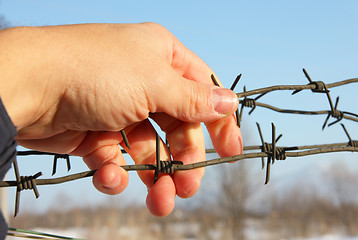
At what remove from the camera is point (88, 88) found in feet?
2.42

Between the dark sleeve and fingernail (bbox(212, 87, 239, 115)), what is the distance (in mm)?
413

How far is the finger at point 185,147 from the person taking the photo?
3.02 ft

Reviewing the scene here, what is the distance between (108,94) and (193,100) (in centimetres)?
18

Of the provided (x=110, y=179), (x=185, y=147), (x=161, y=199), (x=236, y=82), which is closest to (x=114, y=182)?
(x=110, y=179)

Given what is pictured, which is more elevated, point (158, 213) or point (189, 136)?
point (189, 136)

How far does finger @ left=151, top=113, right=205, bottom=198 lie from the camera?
0.92 m

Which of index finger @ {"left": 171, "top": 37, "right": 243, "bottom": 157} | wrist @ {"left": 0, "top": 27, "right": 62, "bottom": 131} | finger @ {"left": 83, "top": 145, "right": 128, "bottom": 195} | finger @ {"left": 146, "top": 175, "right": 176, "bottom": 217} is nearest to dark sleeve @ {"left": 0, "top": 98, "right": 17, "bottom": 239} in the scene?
wrist @ {"left": 0, "top": 27, "right": 62, "bottom": 131}

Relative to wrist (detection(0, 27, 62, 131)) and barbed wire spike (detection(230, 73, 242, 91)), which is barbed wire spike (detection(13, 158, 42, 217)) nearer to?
wrist (detection(0, 27, 62, 131))

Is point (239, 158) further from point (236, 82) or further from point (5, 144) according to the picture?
point (5, 144)

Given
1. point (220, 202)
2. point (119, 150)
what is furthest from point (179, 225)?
point (119, 150)

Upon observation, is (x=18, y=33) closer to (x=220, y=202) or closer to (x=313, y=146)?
(x=313, y=146)

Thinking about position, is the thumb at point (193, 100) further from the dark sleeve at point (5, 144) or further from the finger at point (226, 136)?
the dark sleeve at point (5, 144)

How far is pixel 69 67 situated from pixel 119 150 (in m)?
0.32

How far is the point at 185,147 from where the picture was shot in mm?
977
